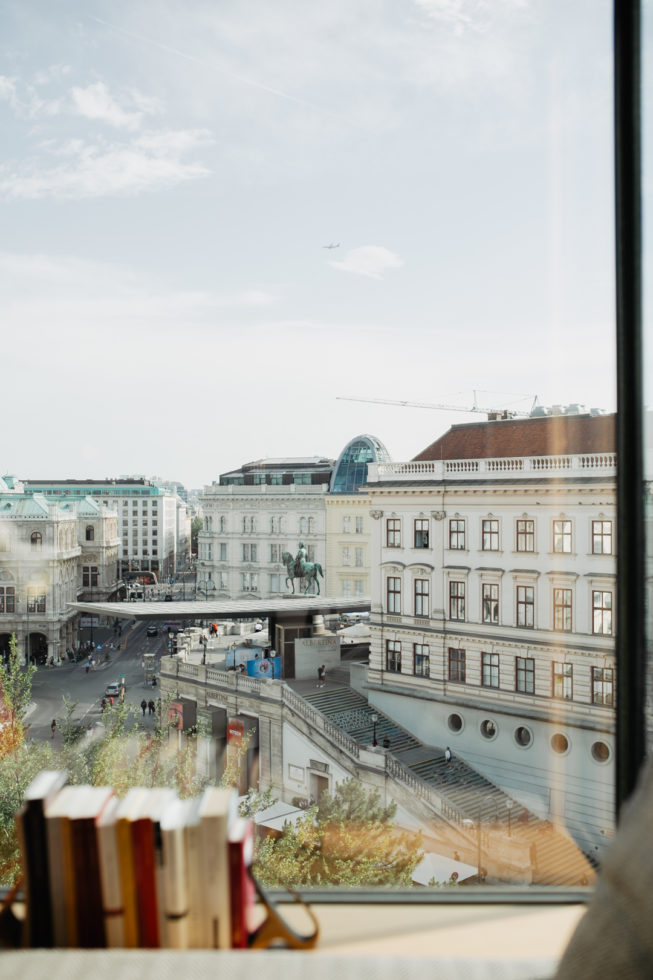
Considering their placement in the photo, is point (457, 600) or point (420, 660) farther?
point (420, 660)

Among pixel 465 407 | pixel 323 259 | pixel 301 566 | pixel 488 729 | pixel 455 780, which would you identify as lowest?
pixel 455 780

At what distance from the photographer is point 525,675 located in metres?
3.71

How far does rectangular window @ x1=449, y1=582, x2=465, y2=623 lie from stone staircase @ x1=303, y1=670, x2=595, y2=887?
0.75 meters

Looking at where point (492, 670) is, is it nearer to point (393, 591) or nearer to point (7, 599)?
point (393, 591)

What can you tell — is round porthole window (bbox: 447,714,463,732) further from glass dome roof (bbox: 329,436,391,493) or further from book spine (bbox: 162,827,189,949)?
book spine (bbox: 162,827,189,949)

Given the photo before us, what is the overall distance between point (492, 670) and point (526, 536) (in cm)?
70

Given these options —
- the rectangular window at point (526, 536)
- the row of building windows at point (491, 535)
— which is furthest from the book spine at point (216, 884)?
the rectangular window at point (526, 536)

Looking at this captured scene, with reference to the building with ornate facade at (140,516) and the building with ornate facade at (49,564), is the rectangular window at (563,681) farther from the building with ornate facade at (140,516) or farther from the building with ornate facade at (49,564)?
the building with ornate facade at (49,564)

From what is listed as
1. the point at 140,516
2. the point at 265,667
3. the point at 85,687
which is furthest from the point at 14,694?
the point at 265,667

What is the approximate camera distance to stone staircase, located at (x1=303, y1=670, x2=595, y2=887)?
2.95 m

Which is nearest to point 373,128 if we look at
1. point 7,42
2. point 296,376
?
point 296,376

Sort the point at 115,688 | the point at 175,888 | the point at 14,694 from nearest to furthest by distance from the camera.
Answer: the point at 175,888 → the point at 14,694 → the point at 115,688

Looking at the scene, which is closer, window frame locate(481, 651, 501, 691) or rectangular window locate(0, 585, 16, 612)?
rectangular window locate(0, 585, 16, 612)

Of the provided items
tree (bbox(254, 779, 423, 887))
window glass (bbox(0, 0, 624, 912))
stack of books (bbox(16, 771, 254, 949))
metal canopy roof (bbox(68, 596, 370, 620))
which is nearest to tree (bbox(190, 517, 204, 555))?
metal canopy roof (bbox(68, 596, 370, 620))
